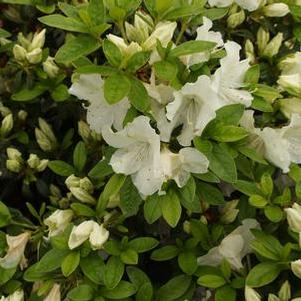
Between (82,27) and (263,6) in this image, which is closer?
(82,27)

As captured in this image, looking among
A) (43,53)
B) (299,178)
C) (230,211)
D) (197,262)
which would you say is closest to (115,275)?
(197,262)

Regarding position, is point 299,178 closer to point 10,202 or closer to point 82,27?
point 82,27

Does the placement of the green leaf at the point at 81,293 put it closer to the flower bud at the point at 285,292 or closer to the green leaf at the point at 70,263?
the green leaf at the point at 70,263

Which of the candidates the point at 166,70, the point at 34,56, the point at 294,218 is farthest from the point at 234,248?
the point at 34,56

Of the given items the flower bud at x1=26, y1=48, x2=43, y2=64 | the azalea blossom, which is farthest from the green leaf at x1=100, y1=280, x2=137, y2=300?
the flower bud at x1=26, y1=48, x2=43, y2=64

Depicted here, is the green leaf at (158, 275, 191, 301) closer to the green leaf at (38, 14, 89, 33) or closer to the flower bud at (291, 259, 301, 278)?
the flower bud at (291, 259, 301, 278)

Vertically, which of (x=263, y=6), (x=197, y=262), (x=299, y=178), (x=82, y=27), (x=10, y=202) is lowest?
(x=10, y=202)

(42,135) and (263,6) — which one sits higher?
(263,6)
